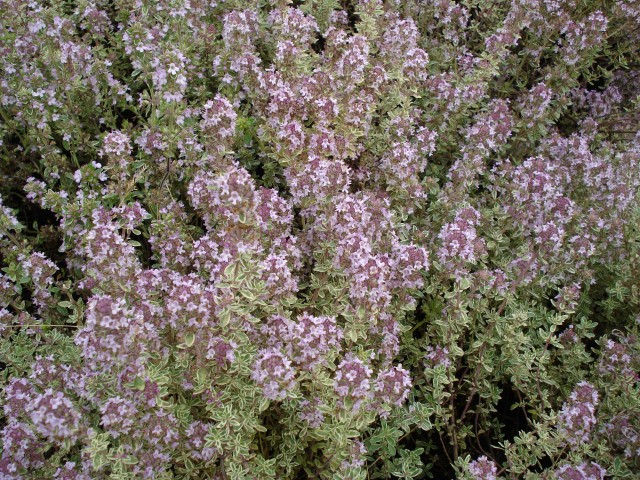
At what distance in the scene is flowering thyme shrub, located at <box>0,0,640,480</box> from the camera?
2.39m

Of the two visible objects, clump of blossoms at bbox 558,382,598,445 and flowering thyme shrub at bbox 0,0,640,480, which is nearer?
flowering thyme shrub at bbox 0,0,640,480

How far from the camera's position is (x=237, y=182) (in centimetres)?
229

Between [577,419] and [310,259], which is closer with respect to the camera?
[577,419]

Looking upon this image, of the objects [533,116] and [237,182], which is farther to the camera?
[533,116]

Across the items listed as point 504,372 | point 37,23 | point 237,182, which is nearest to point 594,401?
point 504,372

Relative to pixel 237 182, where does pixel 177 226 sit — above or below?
below

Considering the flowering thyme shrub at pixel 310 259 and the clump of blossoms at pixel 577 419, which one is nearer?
the flowering thyme shrub at pixel 310 259

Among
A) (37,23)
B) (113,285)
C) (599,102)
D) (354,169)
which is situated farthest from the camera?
(599,102)

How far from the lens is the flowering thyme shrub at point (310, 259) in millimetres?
2389

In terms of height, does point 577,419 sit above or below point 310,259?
above

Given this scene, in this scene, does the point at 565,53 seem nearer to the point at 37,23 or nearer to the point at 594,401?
the point at 594,401

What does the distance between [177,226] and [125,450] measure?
124 cm

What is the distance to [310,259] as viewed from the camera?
10.7 ft

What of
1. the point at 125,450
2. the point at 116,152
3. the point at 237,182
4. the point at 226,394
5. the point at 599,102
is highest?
the point at 599,102
